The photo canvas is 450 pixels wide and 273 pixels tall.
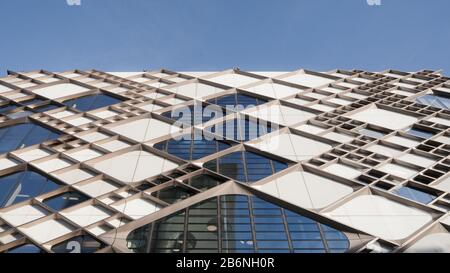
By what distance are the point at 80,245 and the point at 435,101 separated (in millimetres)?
27981

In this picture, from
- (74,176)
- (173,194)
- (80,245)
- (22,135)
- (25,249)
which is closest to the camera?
(25,249)

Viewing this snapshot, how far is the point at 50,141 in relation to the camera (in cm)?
2611

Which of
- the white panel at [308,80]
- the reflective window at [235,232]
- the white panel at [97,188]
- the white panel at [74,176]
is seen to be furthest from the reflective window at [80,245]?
the white panel at [308,80]

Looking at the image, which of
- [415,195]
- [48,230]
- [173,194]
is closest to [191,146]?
[173,194]

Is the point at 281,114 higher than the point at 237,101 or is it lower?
lower

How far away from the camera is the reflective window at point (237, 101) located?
A: 33844 mm

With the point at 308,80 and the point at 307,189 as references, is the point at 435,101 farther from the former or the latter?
the point at 307,189

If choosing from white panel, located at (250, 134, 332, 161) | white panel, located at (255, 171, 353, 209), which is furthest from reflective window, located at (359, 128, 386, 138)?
white panel, located at (255, 171, 353, 209)

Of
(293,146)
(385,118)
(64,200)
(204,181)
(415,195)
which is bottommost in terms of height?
(415,195)

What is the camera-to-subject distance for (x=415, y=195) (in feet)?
68.3

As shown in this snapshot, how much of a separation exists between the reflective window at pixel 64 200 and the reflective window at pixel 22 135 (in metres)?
6.81

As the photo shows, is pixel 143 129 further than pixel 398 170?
Yes

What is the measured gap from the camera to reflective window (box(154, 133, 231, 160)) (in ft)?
82.0

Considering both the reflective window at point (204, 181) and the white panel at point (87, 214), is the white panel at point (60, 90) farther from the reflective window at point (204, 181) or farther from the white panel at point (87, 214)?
the white panel at point (87, 214)
